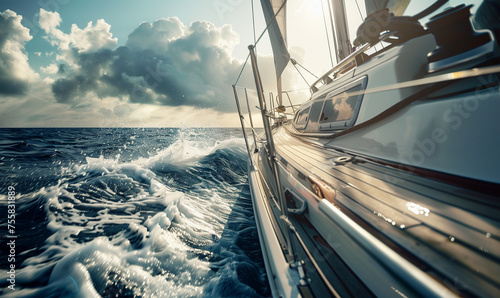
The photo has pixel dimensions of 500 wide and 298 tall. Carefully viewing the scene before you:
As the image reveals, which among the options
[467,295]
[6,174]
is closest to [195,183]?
[467,295]

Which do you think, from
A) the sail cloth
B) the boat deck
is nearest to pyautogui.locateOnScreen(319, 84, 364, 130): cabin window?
the boat deck

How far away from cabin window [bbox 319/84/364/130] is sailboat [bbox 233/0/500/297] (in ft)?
0.49

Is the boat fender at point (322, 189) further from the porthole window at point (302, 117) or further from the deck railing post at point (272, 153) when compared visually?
the porthole window at point (302, 117)

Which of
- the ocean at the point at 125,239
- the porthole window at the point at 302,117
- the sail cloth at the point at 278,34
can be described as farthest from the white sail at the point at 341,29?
the ocean at the point at 125,239

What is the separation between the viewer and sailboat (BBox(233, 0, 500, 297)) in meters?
0.72

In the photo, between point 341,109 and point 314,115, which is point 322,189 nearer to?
point 341,109

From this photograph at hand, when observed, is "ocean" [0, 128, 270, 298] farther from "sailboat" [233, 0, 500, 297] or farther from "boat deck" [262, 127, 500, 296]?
"boat deck" [262, 127, 500, 296]

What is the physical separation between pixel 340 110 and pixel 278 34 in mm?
9009

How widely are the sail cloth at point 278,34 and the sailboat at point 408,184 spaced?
8726 millimetres

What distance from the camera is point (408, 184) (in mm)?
1278

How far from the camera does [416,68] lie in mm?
1790

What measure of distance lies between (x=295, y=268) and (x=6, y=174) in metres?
9.64

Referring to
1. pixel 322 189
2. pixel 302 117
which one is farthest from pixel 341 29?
pixel 322 189

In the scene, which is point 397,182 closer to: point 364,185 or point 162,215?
point 364,185
